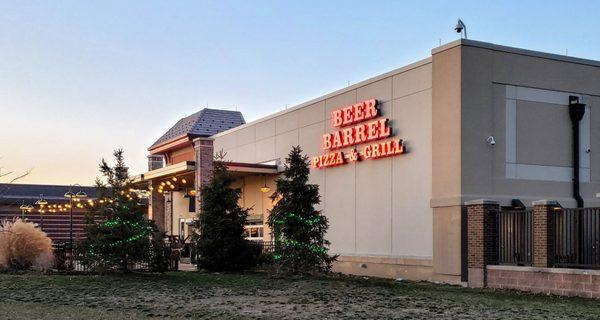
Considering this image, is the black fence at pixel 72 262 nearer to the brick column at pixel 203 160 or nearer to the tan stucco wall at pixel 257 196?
the brick column at pixel 203 160

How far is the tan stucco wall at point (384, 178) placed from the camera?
23609 millimetres

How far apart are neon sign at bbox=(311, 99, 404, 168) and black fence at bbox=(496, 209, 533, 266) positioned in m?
5.09

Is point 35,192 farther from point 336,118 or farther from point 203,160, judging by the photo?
point 336,118

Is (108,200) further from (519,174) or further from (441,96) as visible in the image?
(519,174)

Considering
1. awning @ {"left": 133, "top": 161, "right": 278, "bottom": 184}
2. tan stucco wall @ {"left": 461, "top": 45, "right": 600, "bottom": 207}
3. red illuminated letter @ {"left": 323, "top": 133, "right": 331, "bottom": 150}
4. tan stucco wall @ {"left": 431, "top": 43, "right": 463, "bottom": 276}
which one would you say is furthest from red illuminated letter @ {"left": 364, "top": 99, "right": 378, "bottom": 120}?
awning @ {"left": 133, "top": 161, "right": 278, "bottom": 184}

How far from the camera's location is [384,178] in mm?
25609

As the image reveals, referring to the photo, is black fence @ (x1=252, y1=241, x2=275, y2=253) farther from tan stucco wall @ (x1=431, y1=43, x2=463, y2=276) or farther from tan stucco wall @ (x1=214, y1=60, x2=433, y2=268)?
tan stucco wall @ (x1=431, y1=43, x2=463, y2=276)

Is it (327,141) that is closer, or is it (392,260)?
(392,260)

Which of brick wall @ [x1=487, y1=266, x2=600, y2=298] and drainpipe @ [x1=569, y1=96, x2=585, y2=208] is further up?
drainpipe @ [x1=569, y1=96, x2=585, y2=208]

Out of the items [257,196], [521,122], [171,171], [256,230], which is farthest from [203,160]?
[521,122]

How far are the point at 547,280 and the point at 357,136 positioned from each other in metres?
10.2

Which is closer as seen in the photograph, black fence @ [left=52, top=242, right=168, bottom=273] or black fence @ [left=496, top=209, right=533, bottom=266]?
black fence @ [left=496, top=209, right=533, bottom=266]

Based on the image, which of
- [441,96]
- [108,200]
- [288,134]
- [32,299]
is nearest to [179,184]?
[288,134]

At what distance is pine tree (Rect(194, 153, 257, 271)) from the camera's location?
25.2 meters
